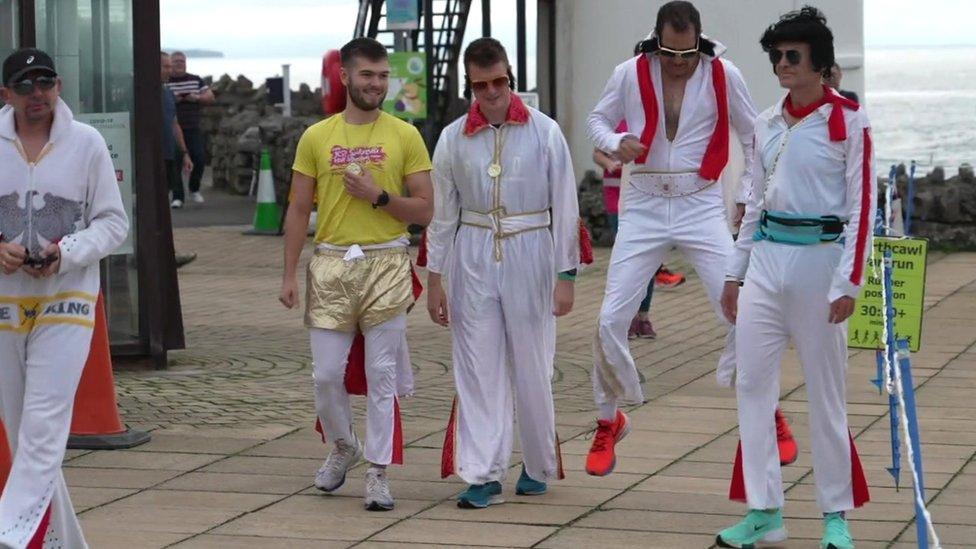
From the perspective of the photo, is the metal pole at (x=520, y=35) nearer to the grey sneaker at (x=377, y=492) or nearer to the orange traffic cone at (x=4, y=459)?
the grey sneaker at (x=377, y=492)

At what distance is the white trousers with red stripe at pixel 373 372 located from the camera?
24.6 feet

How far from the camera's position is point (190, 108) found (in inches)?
939

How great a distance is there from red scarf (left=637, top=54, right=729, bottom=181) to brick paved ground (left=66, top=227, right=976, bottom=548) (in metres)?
1.23

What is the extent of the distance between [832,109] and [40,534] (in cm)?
282

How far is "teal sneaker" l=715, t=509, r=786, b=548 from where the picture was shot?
6.72 metres

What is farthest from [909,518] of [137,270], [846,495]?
[137,270]

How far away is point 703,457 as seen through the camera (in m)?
8.53

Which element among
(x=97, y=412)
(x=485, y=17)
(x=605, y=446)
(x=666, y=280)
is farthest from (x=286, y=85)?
(x=605, y=446)

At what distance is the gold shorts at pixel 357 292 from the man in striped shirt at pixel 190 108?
52.6 ft

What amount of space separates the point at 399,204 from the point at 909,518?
213 cm

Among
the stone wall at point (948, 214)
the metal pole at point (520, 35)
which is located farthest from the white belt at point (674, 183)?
the metal pole at point (520, 35)

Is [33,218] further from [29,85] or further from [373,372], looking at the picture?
[373,372]

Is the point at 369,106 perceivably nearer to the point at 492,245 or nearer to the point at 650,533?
the point at 492,245

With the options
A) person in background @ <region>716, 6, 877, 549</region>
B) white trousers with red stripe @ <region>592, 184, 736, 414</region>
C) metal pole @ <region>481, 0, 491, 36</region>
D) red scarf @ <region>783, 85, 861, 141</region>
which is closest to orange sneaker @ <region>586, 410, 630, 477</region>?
white trousers with red stripe @ <region>592, 184, 736, 414</region>
